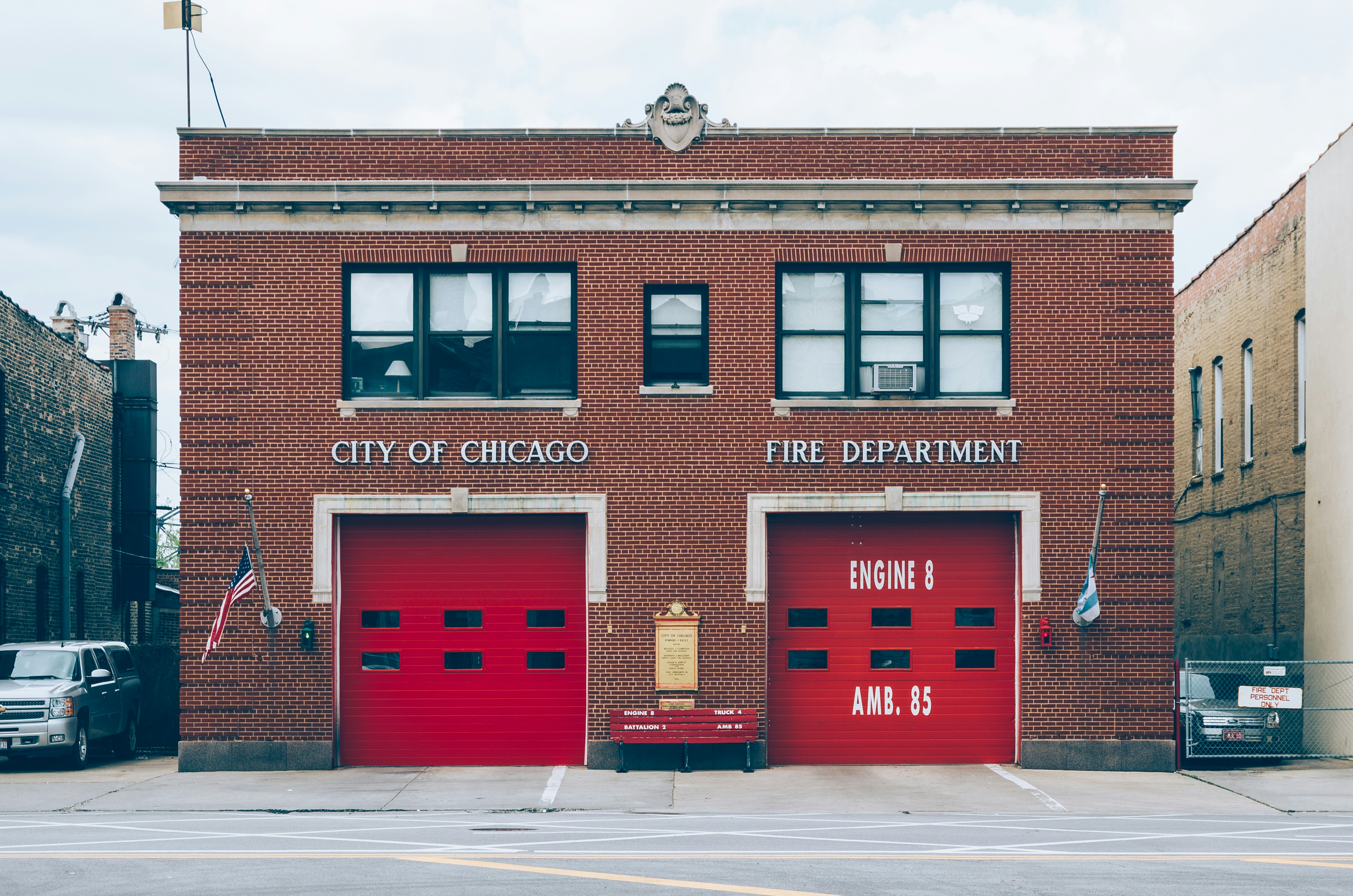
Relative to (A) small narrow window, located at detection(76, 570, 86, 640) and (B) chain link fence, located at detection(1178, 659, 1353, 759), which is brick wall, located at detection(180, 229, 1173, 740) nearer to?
(B) chain link fence, located at detection(1178, 659, 1353, 759)

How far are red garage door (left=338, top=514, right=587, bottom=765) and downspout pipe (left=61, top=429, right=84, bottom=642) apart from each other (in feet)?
35.1

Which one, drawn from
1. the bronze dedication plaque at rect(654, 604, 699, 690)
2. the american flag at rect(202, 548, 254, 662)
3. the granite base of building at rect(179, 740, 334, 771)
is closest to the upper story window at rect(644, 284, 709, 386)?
the bronze dedication plaque at rect(654, 604, 699, 690)

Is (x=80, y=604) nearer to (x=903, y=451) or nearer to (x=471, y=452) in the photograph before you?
(x=471, y=452)

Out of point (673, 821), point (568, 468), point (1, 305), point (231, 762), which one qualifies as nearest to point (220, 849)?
point (673, 821)

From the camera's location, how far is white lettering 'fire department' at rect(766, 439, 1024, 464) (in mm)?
18859

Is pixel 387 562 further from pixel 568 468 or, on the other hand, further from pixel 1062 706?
pixel 1062 706

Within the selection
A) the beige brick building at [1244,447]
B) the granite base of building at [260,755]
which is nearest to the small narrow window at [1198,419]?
the beige brick building at [1244,447]

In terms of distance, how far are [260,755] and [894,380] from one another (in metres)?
10.1

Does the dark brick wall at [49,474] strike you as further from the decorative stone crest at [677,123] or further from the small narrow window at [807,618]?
the small narrow window at [807,618]

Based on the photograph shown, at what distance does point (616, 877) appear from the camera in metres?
11.1

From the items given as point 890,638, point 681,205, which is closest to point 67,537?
point 681,205

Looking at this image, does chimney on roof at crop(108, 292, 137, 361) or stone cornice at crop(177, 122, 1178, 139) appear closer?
stone cornice at crop(177, 122, 1178, 139)

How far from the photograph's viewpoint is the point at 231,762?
60.7 feet

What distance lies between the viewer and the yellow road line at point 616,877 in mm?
10367
